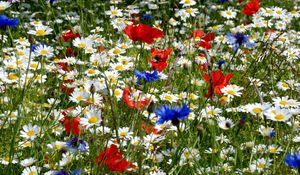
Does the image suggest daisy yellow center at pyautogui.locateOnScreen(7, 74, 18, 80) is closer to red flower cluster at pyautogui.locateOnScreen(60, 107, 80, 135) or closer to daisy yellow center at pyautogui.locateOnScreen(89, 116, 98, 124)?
red flower cluster at pyautogui.locateOnScreen(60, 107, 80, 135)

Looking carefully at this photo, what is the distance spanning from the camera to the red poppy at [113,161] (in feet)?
5.18

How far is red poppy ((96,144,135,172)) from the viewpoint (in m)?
1.58

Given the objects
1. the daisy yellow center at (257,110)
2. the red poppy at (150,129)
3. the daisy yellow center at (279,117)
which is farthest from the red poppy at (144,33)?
the daisy yellow center at (279,117)

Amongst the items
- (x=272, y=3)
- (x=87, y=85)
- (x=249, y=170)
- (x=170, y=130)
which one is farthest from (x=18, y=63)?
(x=272, y=3)

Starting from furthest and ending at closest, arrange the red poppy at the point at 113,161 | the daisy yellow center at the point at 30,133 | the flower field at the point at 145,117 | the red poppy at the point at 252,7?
the red poppy at the point at 252,7 → the daisy yellow center at the point at 30,133 → the flower field at the point at 145,117 → the red poppy at the point at 113,161

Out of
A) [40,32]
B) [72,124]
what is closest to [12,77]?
[40,32]

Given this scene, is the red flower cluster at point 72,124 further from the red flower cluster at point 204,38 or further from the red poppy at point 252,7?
the red poppy at point 252,7

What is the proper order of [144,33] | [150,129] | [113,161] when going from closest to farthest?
[113,161] < [150,129] < [144,33]

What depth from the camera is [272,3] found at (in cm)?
479

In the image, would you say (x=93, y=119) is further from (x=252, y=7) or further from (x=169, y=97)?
(x=252, y=7)

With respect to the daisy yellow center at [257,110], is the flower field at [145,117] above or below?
below

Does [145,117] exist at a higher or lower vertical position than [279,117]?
lower

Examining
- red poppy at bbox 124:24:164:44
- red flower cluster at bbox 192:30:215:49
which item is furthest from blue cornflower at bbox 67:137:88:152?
red flower cluster at bbox 192:30:215:49

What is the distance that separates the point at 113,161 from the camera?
1.60 m
